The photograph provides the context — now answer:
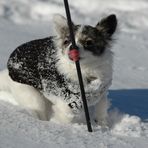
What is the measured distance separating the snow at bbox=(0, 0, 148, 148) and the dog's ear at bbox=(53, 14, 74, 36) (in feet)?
1.55

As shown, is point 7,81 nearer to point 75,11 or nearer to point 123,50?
point 123,50

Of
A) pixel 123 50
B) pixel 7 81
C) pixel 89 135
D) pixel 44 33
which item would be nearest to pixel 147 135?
pixel 89 135

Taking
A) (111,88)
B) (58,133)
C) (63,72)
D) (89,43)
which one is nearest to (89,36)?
(89,43)

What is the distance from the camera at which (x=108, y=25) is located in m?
4.69

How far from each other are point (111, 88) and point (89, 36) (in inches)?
50.2

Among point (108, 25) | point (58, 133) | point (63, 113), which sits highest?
point (108, 25)

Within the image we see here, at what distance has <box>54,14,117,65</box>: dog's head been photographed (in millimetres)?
4504

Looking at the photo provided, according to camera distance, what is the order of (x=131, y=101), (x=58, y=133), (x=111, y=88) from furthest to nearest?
(x=111, y=88) < (x=131, y=101) < (x=58, y=133)

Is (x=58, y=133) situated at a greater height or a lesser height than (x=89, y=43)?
lesser

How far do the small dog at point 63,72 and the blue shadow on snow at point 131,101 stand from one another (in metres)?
0.36

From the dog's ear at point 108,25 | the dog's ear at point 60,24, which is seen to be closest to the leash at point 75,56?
the dog's ear at point 60,24

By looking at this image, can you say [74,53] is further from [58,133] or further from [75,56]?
[58,133]

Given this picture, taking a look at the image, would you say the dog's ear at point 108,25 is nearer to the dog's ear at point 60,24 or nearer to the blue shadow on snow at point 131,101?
the dog's ear at point 60,24

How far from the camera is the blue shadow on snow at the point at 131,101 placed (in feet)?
16.7
